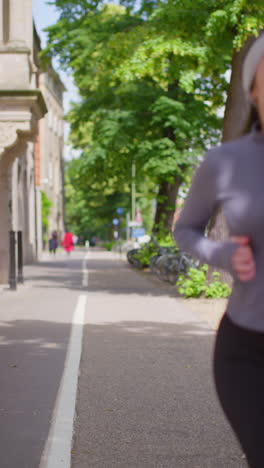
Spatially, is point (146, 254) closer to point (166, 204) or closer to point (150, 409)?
point (166, 204)

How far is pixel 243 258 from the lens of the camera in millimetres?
2193

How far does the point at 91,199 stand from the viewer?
221 ft

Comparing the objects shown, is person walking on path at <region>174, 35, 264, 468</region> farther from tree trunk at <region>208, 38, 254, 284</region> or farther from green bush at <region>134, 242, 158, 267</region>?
green bush at <region>134, 242, 158, 267</region>

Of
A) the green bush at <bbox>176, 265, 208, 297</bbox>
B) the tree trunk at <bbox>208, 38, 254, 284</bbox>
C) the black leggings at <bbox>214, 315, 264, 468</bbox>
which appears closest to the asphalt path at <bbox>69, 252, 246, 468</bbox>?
the black leggings at <bbox>214, 315, 264, 468</bbox>

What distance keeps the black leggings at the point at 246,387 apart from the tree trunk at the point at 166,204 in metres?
25.0

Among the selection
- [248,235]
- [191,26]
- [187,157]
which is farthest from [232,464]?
[187,157]

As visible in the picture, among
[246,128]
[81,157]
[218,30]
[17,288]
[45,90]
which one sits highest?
[45,90]

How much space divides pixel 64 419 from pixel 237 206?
3.55 metres

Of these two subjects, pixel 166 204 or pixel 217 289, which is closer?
pixel 217 289

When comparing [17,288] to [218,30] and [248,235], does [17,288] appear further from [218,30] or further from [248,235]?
[248,235]

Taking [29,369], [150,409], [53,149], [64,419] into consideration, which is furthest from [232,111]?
[53,149]

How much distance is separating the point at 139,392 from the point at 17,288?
12.8 meters

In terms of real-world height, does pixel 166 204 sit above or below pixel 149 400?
above

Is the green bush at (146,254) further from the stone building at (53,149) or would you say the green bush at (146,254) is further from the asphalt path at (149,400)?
the stone building at (53,149)
